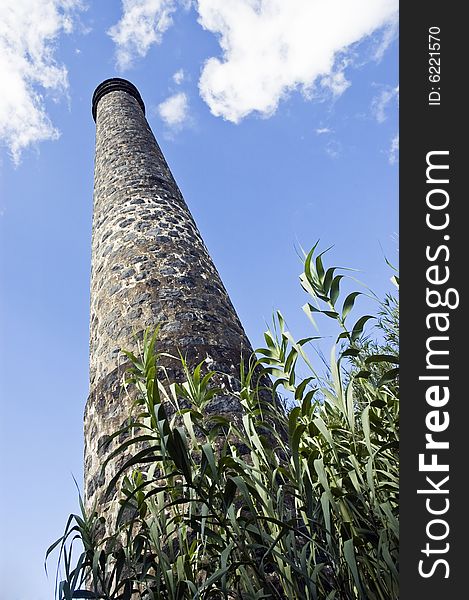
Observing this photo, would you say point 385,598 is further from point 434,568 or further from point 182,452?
point 182,452

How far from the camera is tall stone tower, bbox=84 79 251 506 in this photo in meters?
2.86

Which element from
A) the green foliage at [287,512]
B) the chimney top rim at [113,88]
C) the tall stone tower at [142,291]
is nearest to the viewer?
the green foliage at [287,512]

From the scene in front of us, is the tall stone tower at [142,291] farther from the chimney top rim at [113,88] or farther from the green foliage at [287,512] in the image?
the chimney top rim at [113,88]

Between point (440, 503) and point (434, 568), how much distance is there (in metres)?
0.13

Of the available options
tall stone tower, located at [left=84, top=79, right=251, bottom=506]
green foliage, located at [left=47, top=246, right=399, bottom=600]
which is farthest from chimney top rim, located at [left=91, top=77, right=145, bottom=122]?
green foliage, located at [left=47, top=246, right=399, bottom=600]

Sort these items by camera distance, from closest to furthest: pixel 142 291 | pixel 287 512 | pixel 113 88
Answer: pixel 287 512 → pixel 142 291 → pixel 113 88

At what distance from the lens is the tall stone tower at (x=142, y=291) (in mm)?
2863

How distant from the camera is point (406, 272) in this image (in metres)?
1.38

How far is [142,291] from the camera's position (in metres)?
3.25

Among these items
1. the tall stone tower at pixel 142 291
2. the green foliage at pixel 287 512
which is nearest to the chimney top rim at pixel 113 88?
the tall stone tower at pixel 142 291

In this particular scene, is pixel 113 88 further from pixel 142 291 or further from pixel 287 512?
pixel 287 512

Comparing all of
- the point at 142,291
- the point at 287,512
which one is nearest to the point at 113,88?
the point at 142,291

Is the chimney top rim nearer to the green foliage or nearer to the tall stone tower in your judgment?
the tall stone tower

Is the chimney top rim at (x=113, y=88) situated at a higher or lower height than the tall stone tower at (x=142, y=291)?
higher
